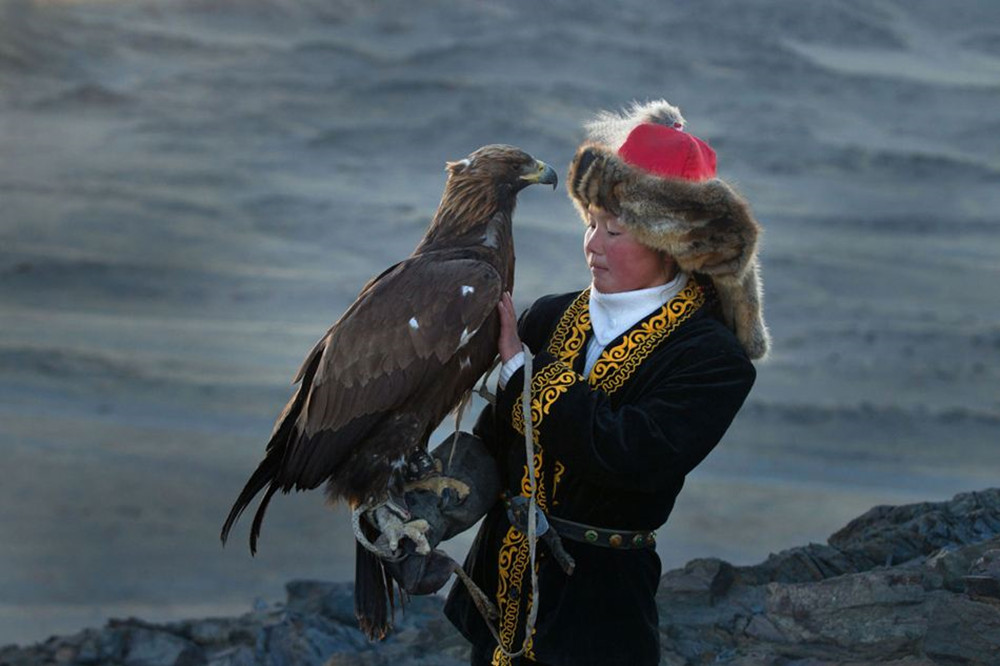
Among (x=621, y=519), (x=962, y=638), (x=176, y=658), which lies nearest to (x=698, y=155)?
(x=621, y=519)

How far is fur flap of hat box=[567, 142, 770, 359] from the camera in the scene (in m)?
3.50

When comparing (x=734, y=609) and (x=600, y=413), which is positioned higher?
(x=600, y=413)

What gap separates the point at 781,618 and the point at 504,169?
2597mm

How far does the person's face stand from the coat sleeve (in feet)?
0.86

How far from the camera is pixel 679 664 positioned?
5555 mm

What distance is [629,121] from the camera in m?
3.72

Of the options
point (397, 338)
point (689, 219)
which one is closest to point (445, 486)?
point (397, 338)

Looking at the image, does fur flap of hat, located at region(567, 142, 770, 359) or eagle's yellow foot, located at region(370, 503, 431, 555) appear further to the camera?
eagle's yellow foot, located at region(370, 503, 431, 555)

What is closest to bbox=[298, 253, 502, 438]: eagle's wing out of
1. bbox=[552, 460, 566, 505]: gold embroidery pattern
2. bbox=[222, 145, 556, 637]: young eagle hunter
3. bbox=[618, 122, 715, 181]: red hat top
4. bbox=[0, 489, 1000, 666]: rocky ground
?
bbox=[222, 145, 556, 637]: young eagle hunter

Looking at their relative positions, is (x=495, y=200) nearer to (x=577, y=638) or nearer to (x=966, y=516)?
(x=577, y=638)

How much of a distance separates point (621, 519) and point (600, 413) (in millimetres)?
367

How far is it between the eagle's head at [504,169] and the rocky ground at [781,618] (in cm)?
Result: 240

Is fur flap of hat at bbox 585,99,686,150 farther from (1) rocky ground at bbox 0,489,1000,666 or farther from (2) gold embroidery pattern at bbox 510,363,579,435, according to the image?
(1) rocky ground at bbox 0,489,1000,666

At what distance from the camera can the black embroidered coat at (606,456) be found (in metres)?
3.38
